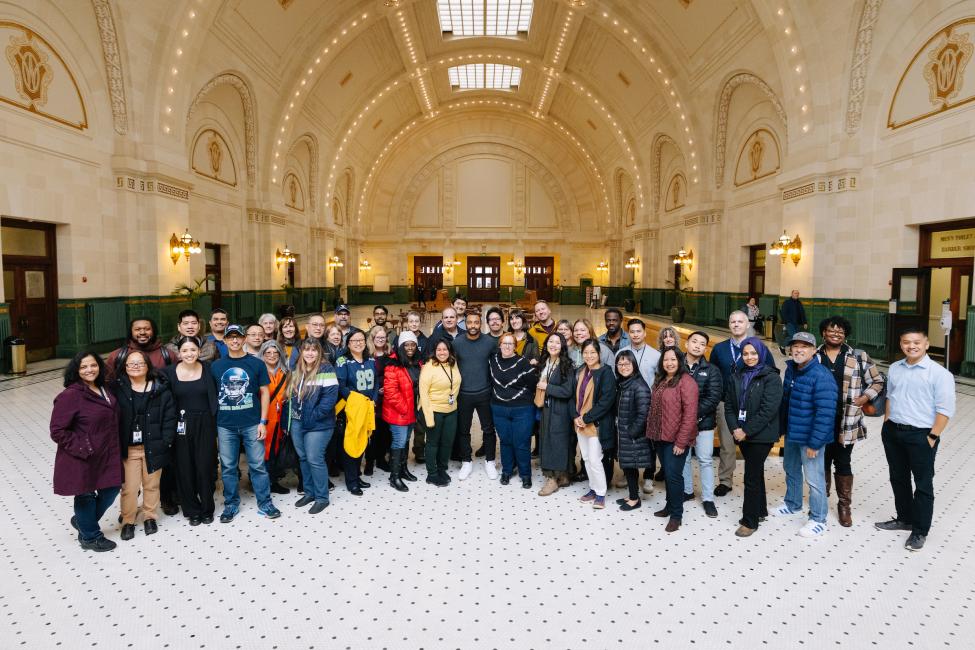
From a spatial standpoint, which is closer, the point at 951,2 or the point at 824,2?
the point at 951,2

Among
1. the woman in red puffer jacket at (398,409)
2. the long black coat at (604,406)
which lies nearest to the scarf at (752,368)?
the long black coat at (604,406)

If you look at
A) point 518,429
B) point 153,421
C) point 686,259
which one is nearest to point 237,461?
point 153,421

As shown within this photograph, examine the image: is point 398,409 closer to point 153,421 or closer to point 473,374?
point 473,374

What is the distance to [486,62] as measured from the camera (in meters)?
25.1

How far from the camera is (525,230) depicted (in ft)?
112

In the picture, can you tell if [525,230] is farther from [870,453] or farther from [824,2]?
[870,453]

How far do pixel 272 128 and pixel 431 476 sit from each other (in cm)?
1743

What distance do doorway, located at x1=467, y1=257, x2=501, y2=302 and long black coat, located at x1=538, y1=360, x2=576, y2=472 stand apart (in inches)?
1195

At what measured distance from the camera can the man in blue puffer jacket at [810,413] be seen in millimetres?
3920

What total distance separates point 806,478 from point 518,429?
2485 mm

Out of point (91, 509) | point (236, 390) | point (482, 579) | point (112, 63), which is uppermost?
point (112, 63)

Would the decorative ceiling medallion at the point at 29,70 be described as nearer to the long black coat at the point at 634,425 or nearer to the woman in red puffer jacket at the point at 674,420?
the long black coat at the point at 634,425

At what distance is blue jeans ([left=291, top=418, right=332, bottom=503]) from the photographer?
14.8ft

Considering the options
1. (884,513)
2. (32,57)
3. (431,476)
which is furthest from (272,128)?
(884,513)
